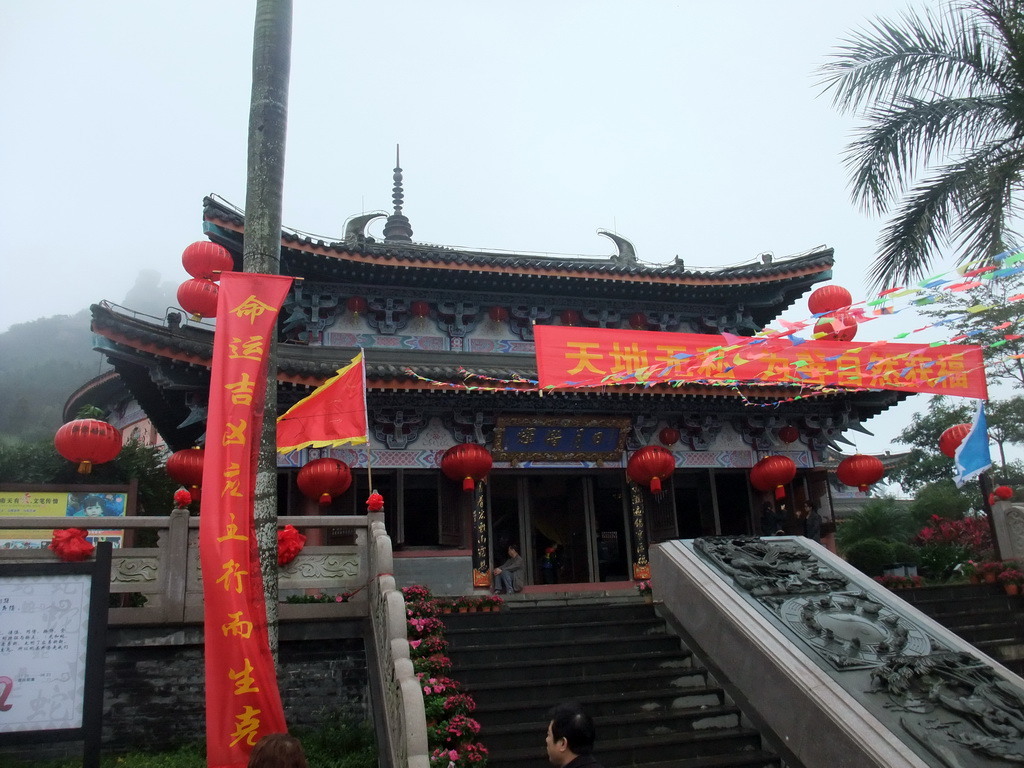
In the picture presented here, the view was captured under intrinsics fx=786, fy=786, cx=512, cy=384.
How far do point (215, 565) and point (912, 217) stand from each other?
29.3ft

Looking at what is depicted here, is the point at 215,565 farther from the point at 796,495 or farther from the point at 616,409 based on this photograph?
the point at 796,495

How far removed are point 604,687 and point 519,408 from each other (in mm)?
5646

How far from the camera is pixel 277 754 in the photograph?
306 centimetres

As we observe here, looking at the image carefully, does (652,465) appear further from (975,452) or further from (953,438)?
(953,438)

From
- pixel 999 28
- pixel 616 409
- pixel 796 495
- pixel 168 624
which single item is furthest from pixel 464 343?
pixel 999 28

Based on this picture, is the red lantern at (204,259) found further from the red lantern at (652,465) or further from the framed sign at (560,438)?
the red lantern at (652,465)

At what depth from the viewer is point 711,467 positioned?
1335 cm

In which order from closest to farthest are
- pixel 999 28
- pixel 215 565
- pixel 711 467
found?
pixel 215 565
pixel 999 28
pixel 711 467

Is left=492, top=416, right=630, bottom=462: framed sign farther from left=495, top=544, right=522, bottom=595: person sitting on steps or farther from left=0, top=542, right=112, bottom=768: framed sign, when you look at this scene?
left=0, top=542, right=112, bottom=768: framed sign

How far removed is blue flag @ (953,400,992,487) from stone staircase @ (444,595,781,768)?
19.4 feet

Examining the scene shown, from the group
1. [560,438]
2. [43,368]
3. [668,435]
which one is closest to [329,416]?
[560,438]

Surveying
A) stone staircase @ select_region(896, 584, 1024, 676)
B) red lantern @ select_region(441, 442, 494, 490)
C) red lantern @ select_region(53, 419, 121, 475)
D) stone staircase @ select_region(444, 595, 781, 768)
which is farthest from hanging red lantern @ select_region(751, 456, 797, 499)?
red lantern @ select_region(53, 419, 121, 475)

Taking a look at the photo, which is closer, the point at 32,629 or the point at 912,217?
the point at 32,629

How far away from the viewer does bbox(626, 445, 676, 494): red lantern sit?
40.6ft
